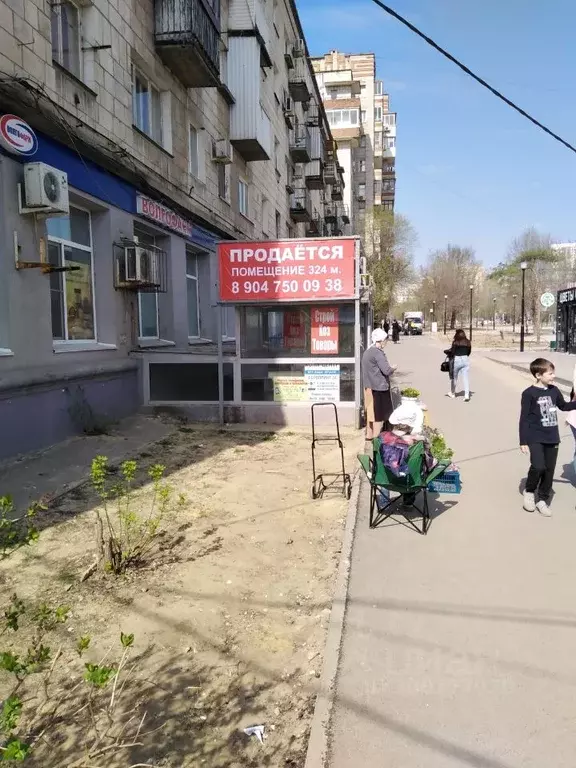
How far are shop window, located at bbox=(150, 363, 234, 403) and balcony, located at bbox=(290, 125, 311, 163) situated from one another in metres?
21.0

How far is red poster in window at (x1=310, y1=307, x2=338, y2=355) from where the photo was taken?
399 inches

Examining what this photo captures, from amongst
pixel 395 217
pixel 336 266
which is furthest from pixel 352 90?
pixel 336 266

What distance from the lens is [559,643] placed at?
330cm

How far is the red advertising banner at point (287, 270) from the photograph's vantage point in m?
9.79

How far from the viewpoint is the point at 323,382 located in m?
10.3

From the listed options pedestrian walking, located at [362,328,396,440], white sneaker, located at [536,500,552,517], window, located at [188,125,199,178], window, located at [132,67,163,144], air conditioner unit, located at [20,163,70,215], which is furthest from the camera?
window, located at [188,125,199,178]

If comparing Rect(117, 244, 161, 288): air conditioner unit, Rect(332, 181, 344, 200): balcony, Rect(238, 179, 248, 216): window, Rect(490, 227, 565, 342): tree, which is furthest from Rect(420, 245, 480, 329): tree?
Rect(117, 244, 161, 288): air conditioner unit

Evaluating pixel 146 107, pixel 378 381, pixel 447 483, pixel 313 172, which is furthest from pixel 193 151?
pixel 313 172

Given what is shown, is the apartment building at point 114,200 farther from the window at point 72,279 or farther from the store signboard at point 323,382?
the store signboard at point 323,382

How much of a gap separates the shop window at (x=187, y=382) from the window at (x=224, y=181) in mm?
7876

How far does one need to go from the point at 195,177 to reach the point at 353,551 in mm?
12298

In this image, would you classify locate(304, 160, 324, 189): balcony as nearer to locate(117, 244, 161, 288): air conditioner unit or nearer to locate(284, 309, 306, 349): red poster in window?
locate(117, 244, 161, 288): air conditioner unit

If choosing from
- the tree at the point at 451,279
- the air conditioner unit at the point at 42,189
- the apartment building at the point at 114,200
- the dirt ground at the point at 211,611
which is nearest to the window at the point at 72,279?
the apartment building at the point at 114,200

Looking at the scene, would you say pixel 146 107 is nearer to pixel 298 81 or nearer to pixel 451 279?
pixel 298 81
